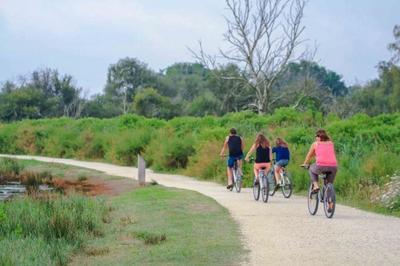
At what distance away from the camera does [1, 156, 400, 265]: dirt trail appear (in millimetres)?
11594

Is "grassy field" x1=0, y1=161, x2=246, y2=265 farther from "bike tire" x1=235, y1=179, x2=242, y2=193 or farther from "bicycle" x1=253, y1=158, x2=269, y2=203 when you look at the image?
"bike tire" x1=235, y1=179, x2=242, y2=193

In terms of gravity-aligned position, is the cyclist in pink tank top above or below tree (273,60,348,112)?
below

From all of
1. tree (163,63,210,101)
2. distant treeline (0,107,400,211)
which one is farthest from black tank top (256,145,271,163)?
tree (163,63,210,101)

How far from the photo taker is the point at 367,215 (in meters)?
17.5

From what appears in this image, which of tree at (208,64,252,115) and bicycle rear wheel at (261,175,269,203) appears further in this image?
tree at (208,64,252,115)

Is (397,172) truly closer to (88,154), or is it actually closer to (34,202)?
(34,202)

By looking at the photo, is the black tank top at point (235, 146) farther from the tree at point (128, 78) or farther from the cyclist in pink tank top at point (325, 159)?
the tree at point (128, 78)

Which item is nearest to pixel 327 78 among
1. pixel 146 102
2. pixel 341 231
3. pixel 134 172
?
pixel 146 102

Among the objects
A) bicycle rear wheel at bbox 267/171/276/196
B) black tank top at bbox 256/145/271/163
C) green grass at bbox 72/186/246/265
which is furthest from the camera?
bicycle rear wheel at bbox 267/171/276/196

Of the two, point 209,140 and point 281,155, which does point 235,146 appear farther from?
point 209,140

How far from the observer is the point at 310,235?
14008 mm

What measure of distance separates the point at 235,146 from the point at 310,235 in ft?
31.1

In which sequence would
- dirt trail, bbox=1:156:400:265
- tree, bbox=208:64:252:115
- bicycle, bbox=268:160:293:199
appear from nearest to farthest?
dirt trail, bbox=1:156:400:265 → bicycle, bbox=268:160:293:199 → tree, bbox=208:64:252:115

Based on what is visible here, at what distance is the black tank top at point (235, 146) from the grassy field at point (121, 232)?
2.05m
